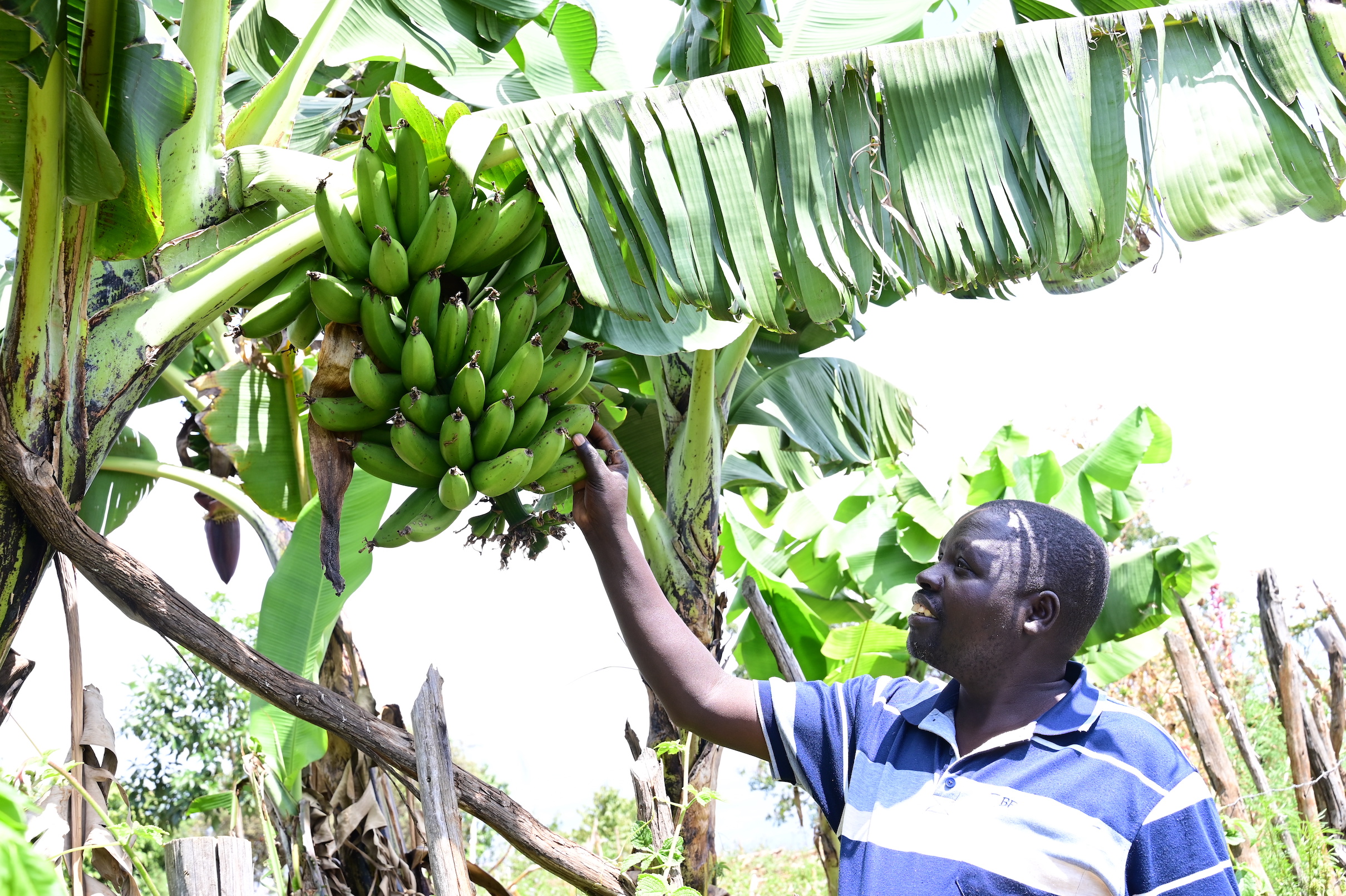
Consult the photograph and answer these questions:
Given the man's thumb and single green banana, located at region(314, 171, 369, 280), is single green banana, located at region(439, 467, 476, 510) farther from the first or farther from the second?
single green banana, located at region(314, 171, 369, 280)

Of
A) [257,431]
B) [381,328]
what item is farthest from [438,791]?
[257,431]

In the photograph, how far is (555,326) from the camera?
6.08 feet

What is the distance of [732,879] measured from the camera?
8.19 metres

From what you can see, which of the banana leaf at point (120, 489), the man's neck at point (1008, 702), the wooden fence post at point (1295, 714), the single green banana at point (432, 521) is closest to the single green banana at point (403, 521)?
the single green banana at point (432, 521)

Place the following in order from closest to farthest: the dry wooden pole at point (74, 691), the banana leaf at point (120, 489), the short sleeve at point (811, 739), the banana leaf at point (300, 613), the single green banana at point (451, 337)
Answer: the short sleeve at point (811, 739) < the single green banana at point (451, 337) < the dry wooden pole at point (74, 691) < the banana leaf at point (300, 613) < the banana leaf at point (120, 489)

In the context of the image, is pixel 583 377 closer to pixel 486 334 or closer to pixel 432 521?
pixel 486 334

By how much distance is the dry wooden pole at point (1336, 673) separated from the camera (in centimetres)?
440

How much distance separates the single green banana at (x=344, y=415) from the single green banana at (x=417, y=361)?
9 centimetres

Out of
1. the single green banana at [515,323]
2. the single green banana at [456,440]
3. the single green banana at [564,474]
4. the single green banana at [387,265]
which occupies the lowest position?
the single green banana at [564,474]

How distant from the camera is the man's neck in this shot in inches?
56.5

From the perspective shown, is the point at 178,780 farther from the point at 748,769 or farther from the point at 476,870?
the point at 476,870

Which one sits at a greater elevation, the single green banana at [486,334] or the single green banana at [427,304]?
the single green banana at [427,304]

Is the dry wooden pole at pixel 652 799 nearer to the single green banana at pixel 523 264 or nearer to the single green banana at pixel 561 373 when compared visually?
the single green banana at pixel 561 373

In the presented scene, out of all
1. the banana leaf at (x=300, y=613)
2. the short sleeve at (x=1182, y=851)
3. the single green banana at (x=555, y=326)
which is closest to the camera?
the short sleeve at (x=1182, y=851)
